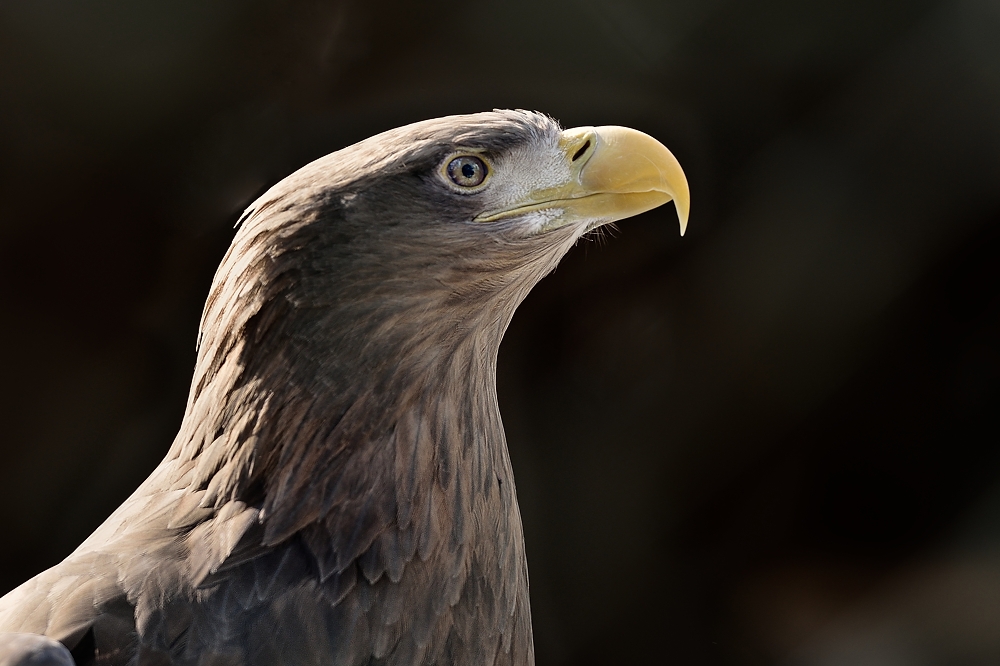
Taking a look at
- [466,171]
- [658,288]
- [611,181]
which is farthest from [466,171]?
[658,288]

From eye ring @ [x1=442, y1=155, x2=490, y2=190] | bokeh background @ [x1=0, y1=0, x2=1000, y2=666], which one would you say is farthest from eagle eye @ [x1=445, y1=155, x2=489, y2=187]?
bokeh background @ [x1=0, y1=0, x2=1000, y2=666]

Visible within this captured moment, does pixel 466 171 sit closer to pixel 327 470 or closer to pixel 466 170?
pixel 466 170

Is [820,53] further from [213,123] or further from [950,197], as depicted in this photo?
[213,123]

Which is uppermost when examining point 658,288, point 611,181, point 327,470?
point 658,288

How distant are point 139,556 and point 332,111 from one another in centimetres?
131

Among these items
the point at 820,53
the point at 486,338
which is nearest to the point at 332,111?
the point at 486,338

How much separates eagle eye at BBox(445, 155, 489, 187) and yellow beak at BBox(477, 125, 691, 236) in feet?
0.19

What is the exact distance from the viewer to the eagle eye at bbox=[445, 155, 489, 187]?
139cm

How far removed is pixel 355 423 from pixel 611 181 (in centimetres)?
52

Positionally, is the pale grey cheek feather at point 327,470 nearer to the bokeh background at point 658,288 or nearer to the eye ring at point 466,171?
the eye ring at point 466,171

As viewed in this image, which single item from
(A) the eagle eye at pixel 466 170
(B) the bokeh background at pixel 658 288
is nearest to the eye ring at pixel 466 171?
(A) the eagle eye at pixel 466 170

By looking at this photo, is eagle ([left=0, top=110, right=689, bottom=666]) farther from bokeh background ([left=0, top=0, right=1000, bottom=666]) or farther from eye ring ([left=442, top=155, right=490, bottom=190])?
bokeh background ([left=0, top=0, right=1000, bottom=666])

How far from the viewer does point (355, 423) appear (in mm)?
1366

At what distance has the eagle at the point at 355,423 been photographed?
50.1 inches
